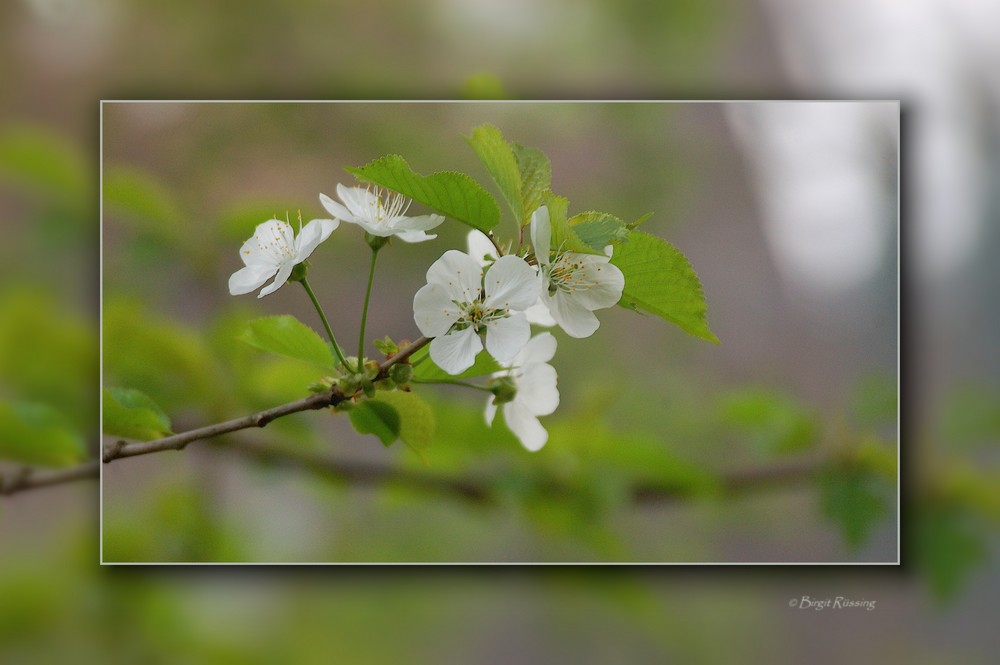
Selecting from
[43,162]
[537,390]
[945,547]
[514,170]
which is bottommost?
[945,547]

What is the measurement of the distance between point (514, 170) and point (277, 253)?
0.30 metres

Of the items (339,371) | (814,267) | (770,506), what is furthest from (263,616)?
(814,267)

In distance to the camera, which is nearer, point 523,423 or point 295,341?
point 295,341

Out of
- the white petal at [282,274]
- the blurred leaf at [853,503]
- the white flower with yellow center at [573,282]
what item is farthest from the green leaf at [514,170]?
the blurred leaf at [853,503]

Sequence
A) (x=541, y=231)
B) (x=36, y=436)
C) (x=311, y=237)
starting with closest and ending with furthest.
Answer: (x=541, y=231) → (x=311, y=237) → (x=36, y=436)

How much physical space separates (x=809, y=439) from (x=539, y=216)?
0.72m

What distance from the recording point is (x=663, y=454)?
132cm

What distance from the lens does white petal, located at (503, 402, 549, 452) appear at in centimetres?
111

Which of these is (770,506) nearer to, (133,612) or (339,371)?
(339,371)

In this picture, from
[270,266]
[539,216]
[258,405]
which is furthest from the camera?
[258,405]

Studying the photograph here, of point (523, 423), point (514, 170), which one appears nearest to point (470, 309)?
point (514, 170)

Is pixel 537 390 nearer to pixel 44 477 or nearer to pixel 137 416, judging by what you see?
pixel 137 416

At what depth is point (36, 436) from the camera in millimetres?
1298

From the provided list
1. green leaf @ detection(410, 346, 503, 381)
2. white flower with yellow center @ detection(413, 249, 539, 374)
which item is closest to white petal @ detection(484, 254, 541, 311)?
white flower with yellow center @ detection(413, 249, 539, 374)
